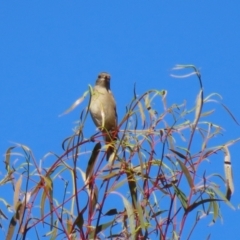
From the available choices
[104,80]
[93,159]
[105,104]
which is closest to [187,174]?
[93,159]

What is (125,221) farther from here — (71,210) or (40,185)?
(40,185)

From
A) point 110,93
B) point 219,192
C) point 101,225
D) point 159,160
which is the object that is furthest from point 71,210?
point 110,93

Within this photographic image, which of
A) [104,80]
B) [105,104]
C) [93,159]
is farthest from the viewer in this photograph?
[104,80]

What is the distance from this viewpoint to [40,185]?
2.07 meters

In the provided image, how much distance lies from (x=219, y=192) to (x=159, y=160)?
234mm

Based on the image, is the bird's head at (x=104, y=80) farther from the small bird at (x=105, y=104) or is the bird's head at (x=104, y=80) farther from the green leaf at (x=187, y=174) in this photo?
the green leaf at (x=187, y=174)

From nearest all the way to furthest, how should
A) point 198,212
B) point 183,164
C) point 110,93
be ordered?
point 183,164 < point 198,212 < point 110,93

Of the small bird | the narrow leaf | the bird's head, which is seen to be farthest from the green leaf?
the bird's head

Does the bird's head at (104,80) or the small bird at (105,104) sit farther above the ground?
the bird's head at (104,80)

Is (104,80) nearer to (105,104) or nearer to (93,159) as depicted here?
(105,104)

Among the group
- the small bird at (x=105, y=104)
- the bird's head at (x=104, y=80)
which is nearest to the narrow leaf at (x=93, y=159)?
the small bird at (x=105, y=104)

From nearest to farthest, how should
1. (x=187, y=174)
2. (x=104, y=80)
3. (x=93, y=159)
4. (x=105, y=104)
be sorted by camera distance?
1. (x=187, y=174)
2. (x=93, y=159)
3. (x=105, y=104)
4. (x=104, y=80)

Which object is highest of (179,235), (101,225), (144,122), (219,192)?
(144,122)

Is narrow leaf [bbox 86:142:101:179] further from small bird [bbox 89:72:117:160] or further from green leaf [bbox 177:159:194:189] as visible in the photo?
small bird [bbox 89:72:117:160]
